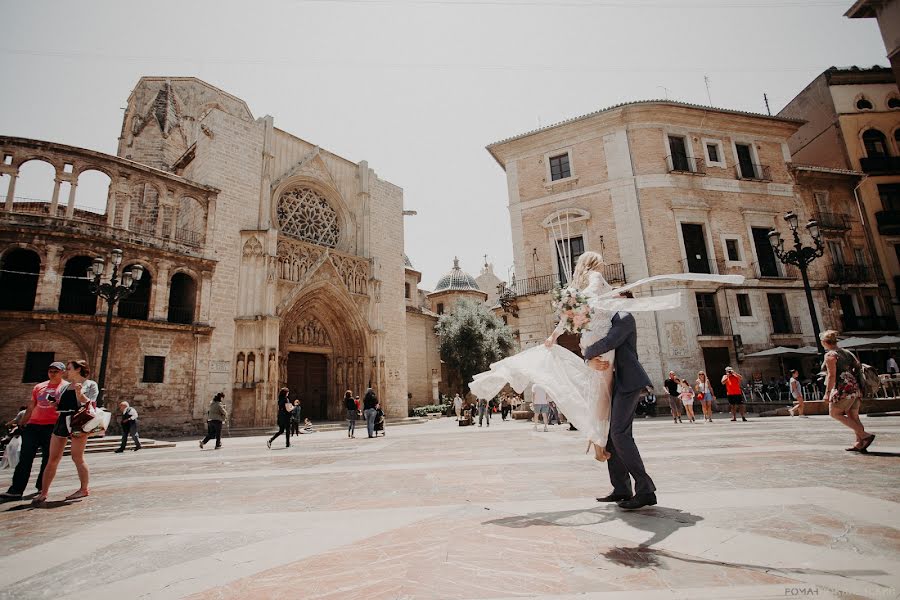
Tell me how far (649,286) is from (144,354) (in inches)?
832

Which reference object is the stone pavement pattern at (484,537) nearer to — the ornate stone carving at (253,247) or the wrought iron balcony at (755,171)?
the ornate stone carving at (253,247)

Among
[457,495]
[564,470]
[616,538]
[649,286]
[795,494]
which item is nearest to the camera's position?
[616,538]

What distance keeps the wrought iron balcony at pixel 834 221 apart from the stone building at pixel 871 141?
1.72 meters

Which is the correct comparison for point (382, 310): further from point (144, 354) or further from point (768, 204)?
point (768, 204)

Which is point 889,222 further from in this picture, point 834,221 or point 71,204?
point 71,204

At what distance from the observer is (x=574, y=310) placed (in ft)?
12.2

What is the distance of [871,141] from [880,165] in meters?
1.80

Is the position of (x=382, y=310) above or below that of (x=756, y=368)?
above

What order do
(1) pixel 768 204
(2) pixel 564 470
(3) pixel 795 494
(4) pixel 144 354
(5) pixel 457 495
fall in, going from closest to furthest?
(3) pixel 795 494
(5) pixel 457 495
(2) pixel 564 470
(4) pixel 144 354
(1) pixel 768 204

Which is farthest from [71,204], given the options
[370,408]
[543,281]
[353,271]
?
[543,281]

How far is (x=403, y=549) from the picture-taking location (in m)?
2.59

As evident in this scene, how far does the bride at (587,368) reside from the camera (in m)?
3.57

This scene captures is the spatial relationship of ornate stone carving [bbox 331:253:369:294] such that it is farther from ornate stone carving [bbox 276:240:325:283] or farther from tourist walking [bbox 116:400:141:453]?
tourist walking [bbox 116:400:141:453]

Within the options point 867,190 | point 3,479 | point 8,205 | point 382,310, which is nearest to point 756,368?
point 867,190
